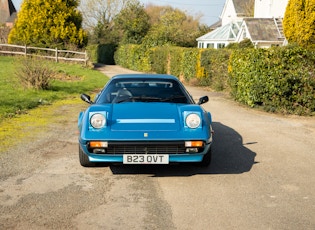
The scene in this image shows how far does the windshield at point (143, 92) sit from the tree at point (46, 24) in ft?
99.5

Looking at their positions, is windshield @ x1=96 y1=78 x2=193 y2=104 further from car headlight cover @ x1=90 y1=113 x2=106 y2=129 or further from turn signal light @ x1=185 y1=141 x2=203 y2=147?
turn signal light @ x1=185 y1=141 x2=203 y2=147

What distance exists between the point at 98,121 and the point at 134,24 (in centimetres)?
4295

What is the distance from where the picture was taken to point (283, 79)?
11.3 metres

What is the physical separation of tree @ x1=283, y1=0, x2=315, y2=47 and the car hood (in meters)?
11.5

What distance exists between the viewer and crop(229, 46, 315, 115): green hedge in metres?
11.4

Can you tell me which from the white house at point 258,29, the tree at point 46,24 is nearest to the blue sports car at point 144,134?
the white house at point 258,29

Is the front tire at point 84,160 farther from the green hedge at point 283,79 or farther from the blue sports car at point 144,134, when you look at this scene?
the green hedge at point 283,79

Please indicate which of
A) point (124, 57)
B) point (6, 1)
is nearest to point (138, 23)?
point (124, 57)

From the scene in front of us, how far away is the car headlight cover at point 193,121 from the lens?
5332 millimetres

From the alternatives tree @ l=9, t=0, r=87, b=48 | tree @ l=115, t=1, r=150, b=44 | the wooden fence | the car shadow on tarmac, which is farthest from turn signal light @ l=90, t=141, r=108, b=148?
tree @ l=115, t=1, r=150, b=44

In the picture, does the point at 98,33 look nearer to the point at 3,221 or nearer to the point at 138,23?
the point at 138,23

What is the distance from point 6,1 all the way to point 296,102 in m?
94.5

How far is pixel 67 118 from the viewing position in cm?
1027

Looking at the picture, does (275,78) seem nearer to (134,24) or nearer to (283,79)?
(283,79)
